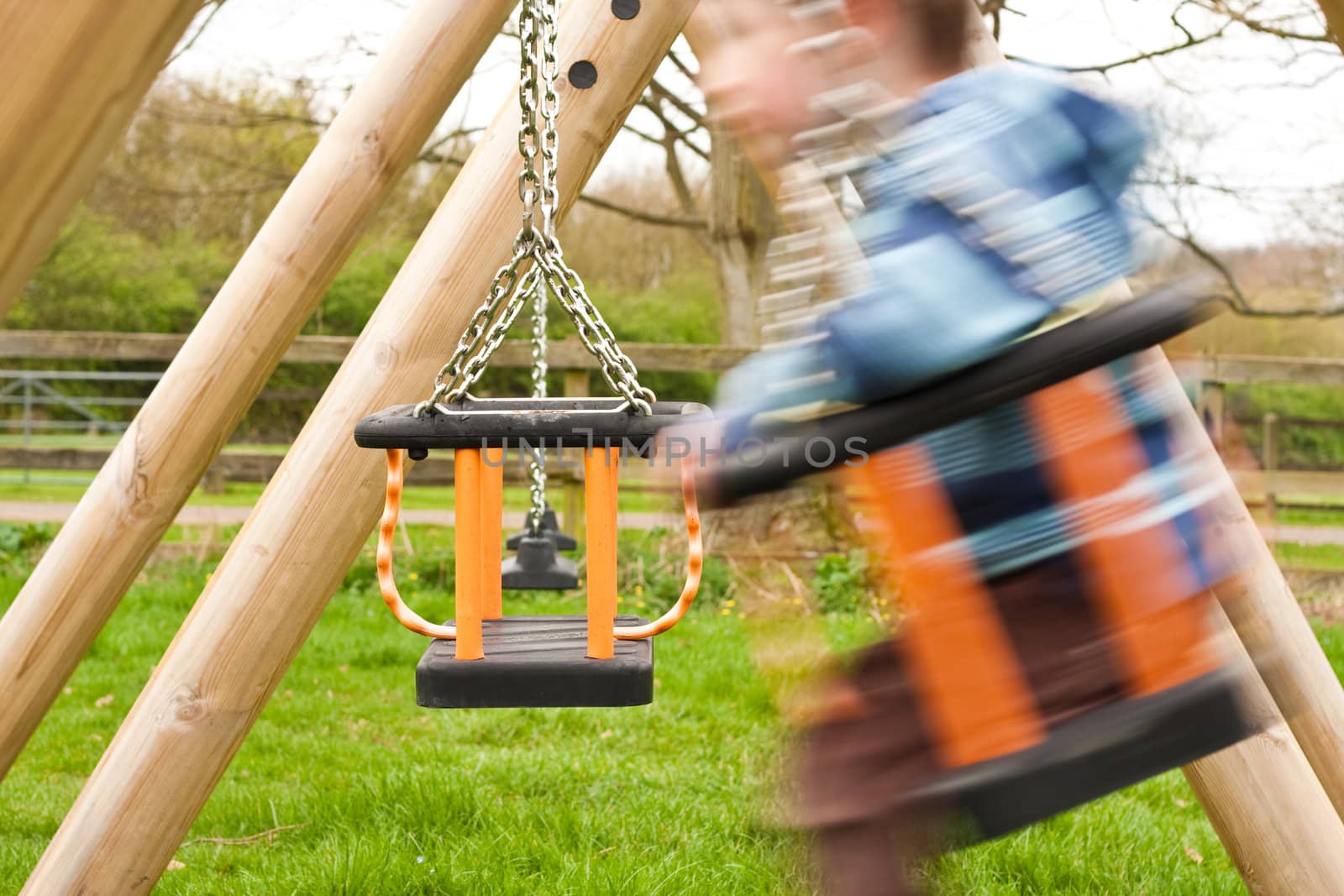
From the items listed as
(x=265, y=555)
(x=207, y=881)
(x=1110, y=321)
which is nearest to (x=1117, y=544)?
(x=1110, y=321)

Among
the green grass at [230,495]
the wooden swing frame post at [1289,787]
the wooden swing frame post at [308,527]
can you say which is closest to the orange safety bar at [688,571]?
the wooden swing frame post at [308,527]

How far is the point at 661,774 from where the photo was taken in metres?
3.42

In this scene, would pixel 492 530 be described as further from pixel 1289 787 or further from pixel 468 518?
pixel 1289 787

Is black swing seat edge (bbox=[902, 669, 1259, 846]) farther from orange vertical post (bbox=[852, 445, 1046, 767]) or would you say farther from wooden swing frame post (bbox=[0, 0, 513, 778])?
wooden swing frame post (bbox=[0, 0, 513, 778])

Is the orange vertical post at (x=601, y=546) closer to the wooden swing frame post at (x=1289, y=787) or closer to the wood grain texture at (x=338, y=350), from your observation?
the wooden swing frame post at (x=1289, y=787)

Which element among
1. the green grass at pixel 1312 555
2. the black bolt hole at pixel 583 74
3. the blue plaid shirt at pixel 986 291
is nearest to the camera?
the blue plaid shirt at pixel 986 291

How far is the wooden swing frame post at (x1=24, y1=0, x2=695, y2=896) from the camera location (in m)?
1.79

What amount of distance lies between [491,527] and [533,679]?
0.27m

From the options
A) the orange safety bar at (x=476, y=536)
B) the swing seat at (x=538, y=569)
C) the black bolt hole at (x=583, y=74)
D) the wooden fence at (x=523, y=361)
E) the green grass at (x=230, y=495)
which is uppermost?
the black bolt hole at (x=583, y=74)

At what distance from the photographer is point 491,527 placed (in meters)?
1.62

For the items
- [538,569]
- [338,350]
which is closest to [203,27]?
[338,350]

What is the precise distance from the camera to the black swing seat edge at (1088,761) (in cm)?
61

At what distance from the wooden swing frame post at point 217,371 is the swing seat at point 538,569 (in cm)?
102

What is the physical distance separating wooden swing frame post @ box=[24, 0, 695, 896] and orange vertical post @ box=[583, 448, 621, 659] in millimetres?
577
